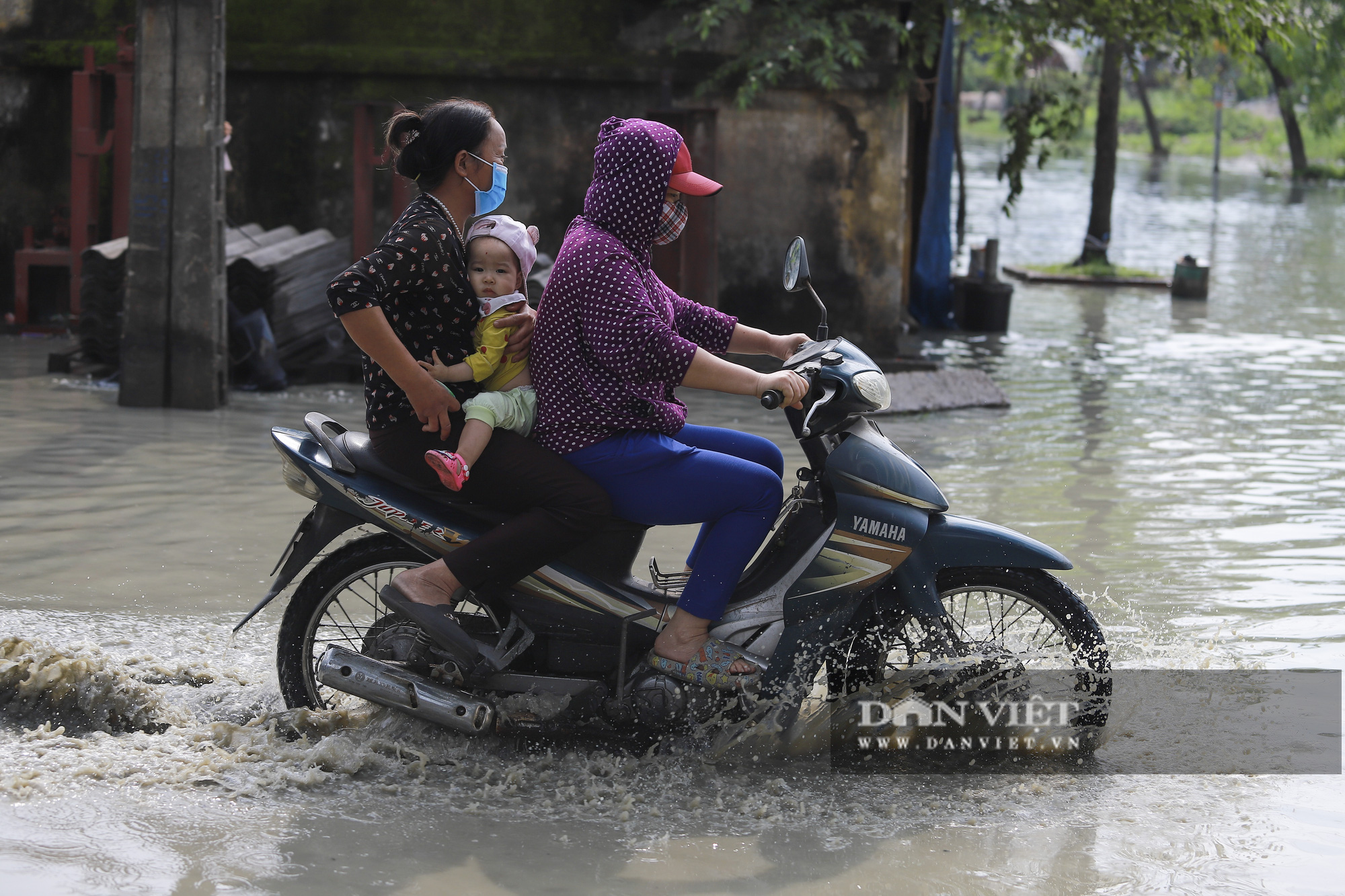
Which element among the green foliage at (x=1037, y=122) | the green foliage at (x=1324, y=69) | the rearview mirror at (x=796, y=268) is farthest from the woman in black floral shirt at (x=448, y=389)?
the green foliage at (x=1324, y=69)

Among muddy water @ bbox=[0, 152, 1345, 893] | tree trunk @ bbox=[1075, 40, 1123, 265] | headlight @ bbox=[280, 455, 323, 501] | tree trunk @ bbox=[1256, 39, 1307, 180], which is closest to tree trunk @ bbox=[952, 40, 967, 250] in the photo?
tree trunk @ bbox=[1075, 40, 1123, 265]

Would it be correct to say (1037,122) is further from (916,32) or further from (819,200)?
(819,200)

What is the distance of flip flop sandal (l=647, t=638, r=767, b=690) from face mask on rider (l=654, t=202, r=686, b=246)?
1154 millimetres

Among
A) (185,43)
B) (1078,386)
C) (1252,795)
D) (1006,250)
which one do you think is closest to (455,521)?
(1252,795)

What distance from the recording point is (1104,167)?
17.9 meters

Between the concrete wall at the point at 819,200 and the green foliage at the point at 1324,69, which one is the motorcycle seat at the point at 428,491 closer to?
the concrete wall at the point at 819,200

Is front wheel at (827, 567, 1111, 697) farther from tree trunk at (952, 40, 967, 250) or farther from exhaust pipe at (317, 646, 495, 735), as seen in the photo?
tree trunk at (952, 40, 967, 250)

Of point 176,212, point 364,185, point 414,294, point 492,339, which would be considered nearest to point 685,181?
point 492,339

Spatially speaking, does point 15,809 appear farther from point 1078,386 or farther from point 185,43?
point 1078,386

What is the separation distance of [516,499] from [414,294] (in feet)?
2.05

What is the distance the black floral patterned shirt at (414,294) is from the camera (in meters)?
3.67

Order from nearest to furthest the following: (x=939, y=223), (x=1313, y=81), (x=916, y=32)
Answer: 1. (x=916, y=32)
2. (x=939, y=223)
3. (x=1313, y=81)

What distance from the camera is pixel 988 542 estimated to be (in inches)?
155

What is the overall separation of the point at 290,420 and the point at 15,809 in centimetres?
526
